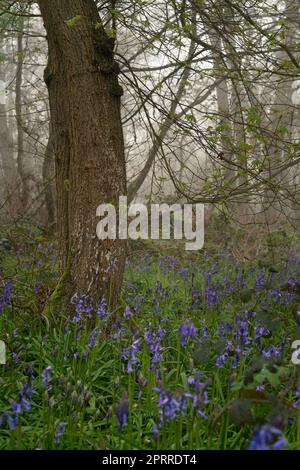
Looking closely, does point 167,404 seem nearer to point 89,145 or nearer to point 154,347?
point 154,347

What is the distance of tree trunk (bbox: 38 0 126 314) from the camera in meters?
3.94

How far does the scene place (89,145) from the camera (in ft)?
12.9

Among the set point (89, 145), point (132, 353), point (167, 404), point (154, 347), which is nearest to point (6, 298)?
point (89, 145)

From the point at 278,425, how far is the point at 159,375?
3.80 feet

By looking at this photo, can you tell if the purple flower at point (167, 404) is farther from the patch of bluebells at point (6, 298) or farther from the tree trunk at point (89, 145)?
the tree trunk at point (89, 145)

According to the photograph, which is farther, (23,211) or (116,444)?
(23,211)

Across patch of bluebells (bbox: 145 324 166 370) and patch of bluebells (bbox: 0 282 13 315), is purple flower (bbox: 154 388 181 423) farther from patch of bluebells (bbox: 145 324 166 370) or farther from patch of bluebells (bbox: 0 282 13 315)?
patch of bluebells (bbox: 0 282 13 315)

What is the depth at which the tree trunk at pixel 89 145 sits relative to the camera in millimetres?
3938

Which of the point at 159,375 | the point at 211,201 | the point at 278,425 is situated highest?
the point at 211,201

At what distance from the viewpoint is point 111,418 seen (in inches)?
102

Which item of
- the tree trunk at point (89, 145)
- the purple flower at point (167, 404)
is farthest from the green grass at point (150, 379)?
the tree trunk at point (89, 145)
